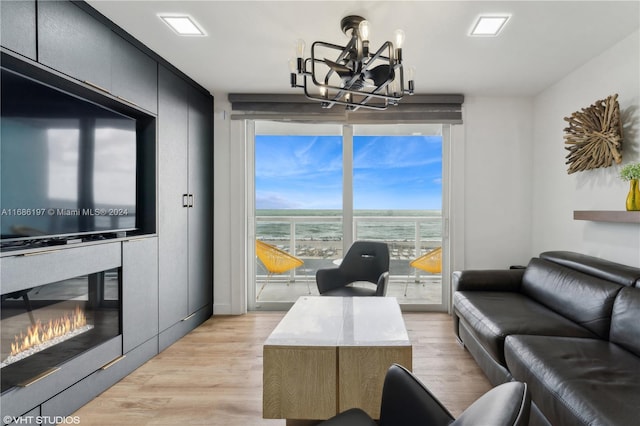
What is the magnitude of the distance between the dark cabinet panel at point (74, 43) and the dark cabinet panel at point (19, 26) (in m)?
0.04

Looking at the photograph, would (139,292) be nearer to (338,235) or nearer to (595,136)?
(338,235)

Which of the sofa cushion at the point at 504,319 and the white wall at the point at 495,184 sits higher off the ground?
the white wall at the point at 495,184

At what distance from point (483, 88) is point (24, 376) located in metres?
4.34

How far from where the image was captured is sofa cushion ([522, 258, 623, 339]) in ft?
6.77

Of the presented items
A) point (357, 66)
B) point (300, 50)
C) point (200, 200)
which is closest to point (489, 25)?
point (357, 66)

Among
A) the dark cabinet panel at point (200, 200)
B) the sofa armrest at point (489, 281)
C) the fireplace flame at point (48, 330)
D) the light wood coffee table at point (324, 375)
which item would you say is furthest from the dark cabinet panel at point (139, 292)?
the sofa armrest at point (489, 281)

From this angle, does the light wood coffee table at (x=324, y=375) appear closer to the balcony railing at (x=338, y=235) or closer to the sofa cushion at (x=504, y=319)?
the sofa cushion at (x=504, y=319)

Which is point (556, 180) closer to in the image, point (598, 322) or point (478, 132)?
point (478, 132)

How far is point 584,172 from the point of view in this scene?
2.96 metres

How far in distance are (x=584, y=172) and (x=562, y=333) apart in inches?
65.8

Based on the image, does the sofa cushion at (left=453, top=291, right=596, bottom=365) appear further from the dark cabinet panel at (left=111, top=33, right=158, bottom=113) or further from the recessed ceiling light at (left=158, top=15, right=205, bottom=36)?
the dark cabinet panel at (left=111, top=33, right=158, bottom=113)

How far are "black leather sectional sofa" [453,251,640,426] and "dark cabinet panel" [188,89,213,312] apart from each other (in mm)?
2557

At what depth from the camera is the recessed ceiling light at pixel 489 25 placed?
7.38ft

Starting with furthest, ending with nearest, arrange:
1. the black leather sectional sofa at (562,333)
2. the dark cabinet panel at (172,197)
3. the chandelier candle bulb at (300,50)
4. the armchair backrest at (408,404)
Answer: the dark cabinet panel at (172,197) < the chandelier candle bulb at (300,50) < the black leather sectional sofa at (562,333) < the armchair backrest at (408,404)
